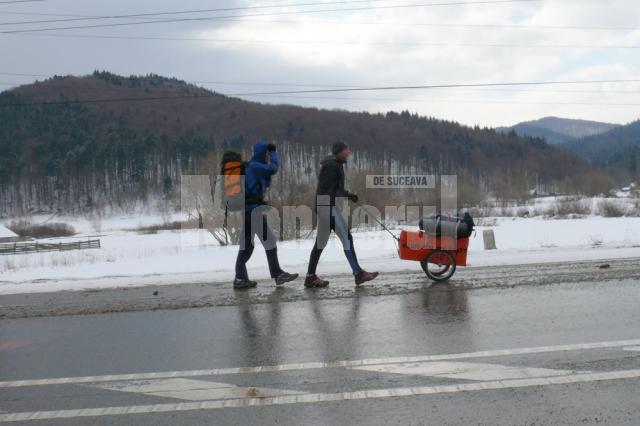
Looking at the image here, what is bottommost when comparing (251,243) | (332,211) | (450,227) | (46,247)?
(46,247)

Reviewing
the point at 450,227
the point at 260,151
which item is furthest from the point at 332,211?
the point at 450,227

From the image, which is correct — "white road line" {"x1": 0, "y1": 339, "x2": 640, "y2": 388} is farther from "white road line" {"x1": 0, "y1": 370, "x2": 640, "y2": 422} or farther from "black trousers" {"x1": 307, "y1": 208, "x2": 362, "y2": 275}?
"black trousers" {"x1": 307, "y1": 208, "x2": 362, "y2": 275}

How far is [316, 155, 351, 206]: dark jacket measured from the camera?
26.9ft

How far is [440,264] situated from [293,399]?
493 cm

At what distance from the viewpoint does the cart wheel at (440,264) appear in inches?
333

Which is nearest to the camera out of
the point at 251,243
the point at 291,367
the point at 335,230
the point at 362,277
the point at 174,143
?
the point at 291,367

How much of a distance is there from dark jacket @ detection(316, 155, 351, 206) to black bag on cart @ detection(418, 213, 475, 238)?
1.37 m

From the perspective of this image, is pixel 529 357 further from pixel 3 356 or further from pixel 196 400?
pixel 3 356

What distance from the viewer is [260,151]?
27.0ft

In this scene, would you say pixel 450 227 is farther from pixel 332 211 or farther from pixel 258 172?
pixel 258 172

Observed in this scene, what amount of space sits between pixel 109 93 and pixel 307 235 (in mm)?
153321

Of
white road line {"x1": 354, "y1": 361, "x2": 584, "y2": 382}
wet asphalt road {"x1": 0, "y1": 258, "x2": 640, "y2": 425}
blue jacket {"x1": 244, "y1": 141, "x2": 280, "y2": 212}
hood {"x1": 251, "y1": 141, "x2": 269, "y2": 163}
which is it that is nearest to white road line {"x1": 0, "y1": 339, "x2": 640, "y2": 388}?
wet asphalt road {"x1": 0, "y1": 258, "x2": 640, "y2": 425}

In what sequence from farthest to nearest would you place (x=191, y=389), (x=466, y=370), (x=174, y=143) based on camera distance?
(x=174, y=143), (x=466, y=370), (x=191, y=389)

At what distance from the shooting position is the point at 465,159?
463 ft
